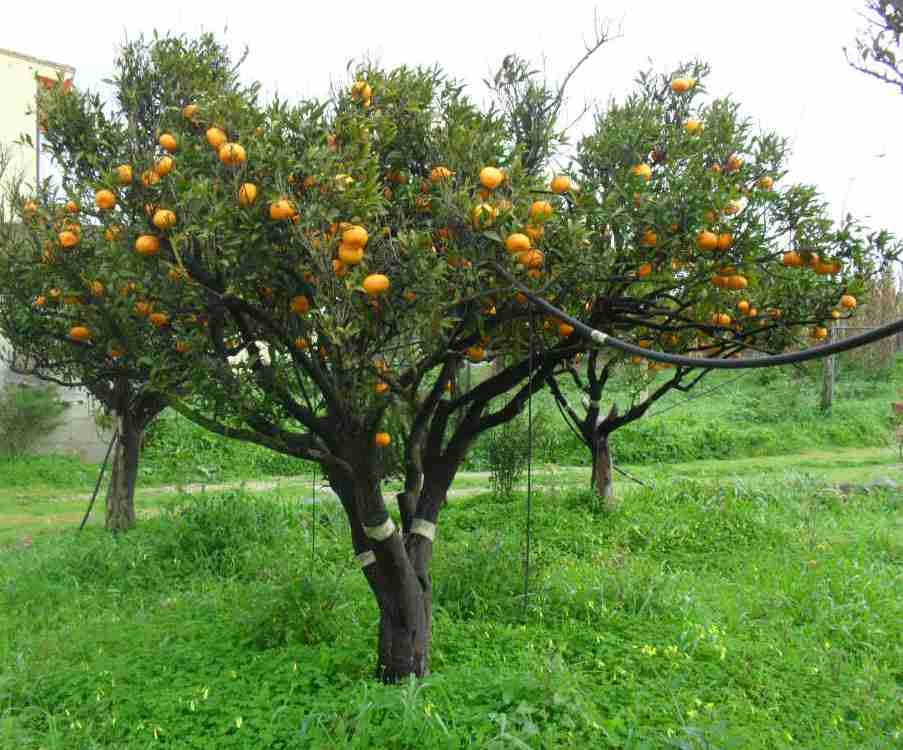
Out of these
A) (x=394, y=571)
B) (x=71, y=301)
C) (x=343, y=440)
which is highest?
(x=71, y=301)

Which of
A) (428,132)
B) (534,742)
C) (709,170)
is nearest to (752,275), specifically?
(709,170)

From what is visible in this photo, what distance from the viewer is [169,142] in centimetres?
324

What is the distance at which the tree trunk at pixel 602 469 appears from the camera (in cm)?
789

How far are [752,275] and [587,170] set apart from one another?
0.95 metres

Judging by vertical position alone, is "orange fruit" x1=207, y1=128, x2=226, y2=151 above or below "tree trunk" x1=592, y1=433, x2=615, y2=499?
above

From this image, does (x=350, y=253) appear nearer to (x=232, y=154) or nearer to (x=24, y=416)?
(x=232, y=154)

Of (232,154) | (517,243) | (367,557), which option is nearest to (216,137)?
(232,154)

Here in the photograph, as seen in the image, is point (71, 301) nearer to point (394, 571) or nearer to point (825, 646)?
point (394, 571)

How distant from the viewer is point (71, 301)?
3812 millimetres

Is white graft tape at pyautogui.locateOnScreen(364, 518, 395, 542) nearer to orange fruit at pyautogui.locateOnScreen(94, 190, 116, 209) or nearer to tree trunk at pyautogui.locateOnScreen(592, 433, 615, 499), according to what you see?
orange fruit at pyautogui.locateOnScreen(94, 190, 116, 209)

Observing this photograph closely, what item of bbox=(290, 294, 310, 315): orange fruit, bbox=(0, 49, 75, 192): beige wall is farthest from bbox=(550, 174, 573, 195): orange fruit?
bbox=(0, 49, 75, 192): beige wall

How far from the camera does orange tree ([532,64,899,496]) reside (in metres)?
3.66

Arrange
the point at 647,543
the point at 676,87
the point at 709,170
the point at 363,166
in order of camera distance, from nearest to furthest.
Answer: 1. the point at 363,166
2. the point at 709,170
3. the point at 676,87
4. the point at 647,543

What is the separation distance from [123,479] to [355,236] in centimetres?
560
